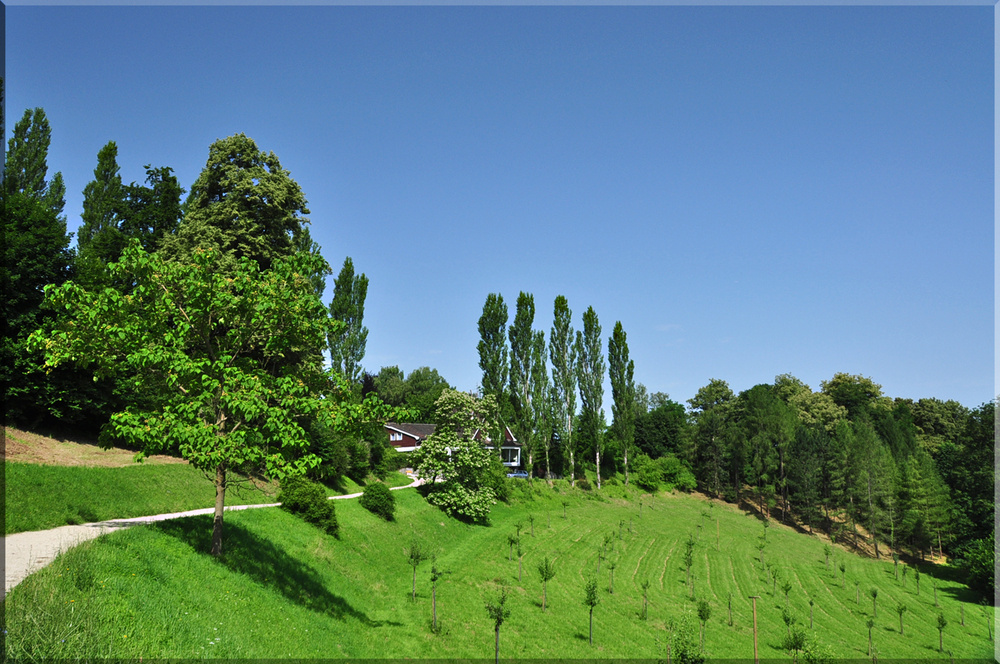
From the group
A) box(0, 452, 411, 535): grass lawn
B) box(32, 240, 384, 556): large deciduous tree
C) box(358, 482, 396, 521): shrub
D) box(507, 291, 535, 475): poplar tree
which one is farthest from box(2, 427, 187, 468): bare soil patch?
box(507, 291, 535, 475): poplar tree

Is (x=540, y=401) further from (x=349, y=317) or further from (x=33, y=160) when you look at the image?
(x=33, y=160)

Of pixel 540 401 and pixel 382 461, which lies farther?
pixel 540 401

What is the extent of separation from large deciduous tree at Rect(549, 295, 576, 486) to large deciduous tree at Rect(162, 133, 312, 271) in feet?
134

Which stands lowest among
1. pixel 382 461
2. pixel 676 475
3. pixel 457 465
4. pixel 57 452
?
pixel 676 475

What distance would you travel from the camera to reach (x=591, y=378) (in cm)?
7106

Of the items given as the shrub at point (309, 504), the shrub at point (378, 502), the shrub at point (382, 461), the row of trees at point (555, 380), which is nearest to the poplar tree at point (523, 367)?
the row of trees at point (555, 380)

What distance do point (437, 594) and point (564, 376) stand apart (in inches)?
1817

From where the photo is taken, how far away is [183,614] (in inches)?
444

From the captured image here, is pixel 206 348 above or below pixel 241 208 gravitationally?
below

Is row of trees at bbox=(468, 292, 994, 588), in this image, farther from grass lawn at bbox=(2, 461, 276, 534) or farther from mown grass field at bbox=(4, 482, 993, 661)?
grass lawn at bbox=(2, 461, 276, 534)

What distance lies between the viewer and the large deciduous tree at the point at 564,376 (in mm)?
67188

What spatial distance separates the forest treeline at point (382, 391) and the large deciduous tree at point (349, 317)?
5.5 inches

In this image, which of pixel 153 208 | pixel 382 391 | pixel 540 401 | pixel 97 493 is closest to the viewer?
pixel 97 493

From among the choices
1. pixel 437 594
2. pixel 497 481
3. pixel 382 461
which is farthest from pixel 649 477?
pixel 437 594
